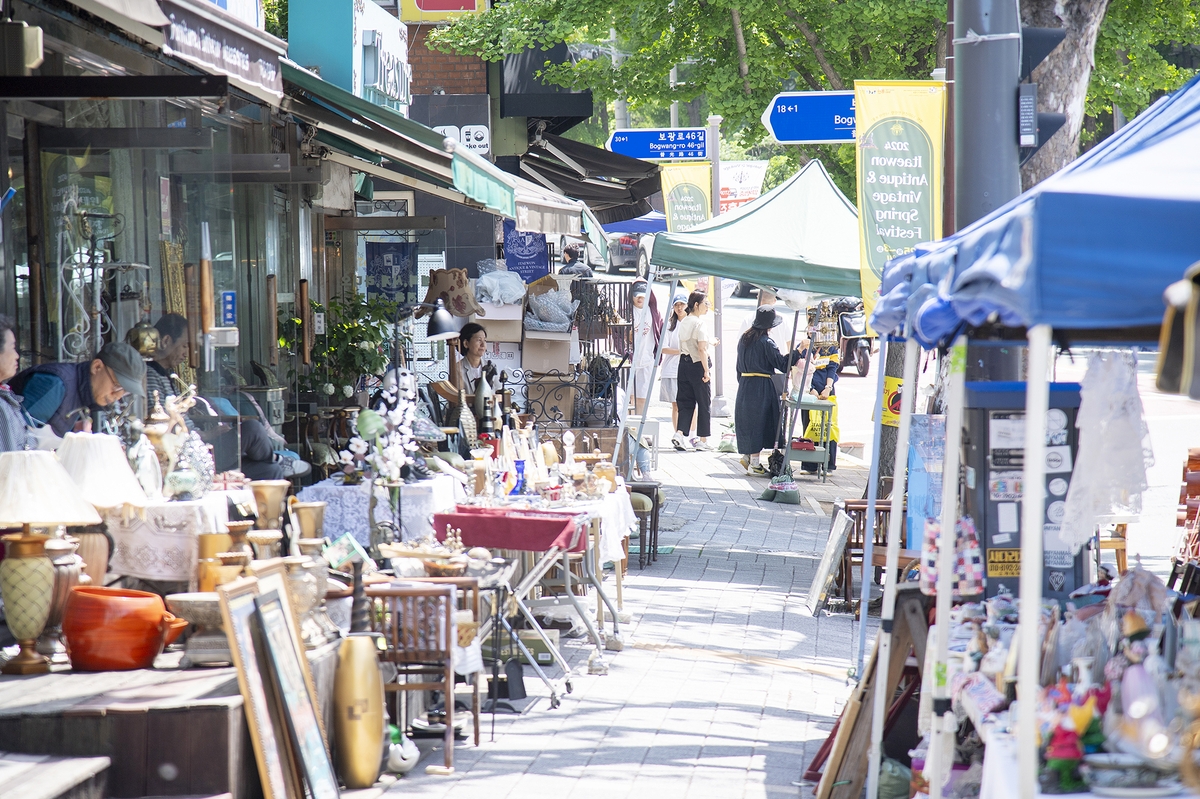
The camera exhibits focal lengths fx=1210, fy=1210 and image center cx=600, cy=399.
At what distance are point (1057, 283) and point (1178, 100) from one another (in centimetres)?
174

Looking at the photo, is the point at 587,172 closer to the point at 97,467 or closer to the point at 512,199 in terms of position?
the point at 512,199

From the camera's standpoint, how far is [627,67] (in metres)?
15.6

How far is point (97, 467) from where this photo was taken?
524cm

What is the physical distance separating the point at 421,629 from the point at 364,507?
1.90 meters

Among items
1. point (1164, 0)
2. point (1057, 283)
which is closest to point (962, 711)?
point (1057, 283)

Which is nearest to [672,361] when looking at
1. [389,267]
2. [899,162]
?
[389,267]

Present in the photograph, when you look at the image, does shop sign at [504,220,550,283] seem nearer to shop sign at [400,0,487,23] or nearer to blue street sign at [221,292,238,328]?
shop sign at [400,0,487,23]

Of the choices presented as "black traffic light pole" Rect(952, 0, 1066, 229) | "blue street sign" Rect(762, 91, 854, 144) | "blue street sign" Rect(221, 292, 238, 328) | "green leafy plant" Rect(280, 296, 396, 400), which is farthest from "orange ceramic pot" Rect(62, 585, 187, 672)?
"blue street sign" Rect(762, 91, 854, 144)

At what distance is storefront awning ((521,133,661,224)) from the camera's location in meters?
17.1

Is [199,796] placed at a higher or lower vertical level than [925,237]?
lower

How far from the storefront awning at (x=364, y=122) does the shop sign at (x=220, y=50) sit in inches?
21.7

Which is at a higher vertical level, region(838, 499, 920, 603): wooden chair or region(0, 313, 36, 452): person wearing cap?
region(0, 313, 36, 452): person wearing cap

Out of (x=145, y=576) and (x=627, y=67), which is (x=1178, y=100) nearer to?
→ (x=145, y=576)

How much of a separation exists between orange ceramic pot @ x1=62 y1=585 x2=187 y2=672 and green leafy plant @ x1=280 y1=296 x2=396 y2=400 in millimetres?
4796
